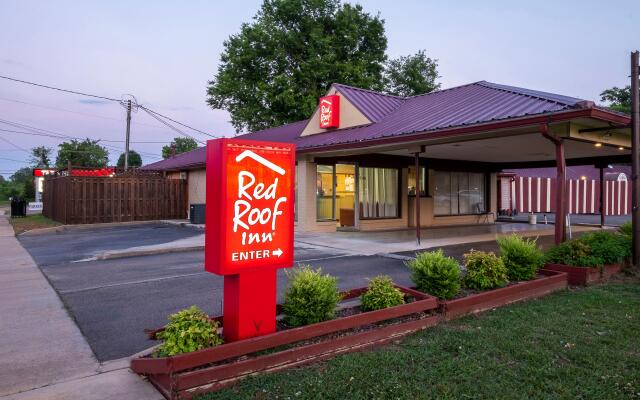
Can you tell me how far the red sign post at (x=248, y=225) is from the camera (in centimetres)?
424

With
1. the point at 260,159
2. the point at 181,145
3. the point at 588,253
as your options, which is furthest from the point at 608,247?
the point at 181,145

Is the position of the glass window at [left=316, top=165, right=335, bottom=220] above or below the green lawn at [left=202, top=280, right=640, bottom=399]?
above

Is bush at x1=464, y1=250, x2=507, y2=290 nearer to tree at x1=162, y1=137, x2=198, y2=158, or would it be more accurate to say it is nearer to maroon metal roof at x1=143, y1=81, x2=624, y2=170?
maroon metal roof at x1=143, y1=81, x2=624, y2=170

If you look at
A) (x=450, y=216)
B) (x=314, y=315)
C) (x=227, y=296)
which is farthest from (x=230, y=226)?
(x=450, y=216)

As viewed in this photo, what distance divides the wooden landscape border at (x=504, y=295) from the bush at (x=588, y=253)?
0.50m

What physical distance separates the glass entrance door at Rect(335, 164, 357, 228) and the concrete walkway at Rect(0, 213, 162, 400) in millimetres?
11935

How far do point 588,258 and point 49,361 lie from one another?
7.90m

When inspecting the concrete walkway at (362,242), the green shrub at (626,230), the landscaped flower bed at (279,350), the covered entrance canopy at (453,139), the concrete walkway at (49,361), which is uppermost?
the covered entrance canopy at (453,139)

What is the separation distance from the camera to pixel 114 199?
21312 millimetres

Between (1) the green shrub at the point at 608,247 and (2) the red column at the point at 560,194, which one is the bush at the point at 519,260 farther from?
(2) the red column at the point at 560,194

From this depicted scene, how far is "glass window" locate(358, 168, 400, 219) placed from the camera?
59.7 ft

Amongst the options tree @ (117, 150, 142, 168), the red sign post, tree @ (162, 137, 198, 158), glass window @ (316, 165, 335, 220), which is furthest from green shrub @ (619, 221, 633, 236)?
tree @ (117, 150, 142, 168)

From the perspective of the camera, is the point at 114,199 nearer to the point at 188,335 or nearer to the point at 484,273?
the point at 484,273

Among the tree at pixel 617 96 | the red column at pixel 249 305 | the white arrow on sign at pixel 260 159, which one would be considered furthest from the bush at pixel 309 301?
the tree at pixel 617 96
